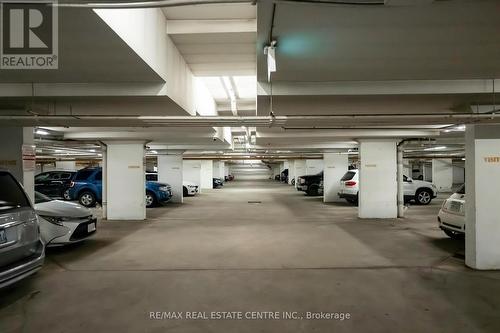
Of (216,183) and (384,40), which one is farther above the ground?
(384,40)

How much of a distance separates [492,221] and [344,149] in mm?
10337

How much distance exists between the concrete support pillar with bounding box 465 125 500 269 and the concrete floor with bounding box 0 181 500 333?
37cm

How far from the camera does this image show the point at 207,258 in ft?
17.8

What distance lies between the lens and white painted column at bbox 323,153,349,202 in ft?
49.1

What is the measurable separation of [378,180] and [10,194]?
30.6 feet

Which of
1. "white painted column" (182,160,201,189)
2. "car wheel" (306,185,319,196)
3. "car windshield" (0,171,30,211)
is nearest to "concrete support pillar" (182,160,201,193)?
"white painted column" (182,160,201,189)

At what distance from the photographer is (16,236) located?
3.54 m

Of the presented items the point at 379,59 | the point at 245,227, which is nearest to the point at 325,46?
the point at 379,59

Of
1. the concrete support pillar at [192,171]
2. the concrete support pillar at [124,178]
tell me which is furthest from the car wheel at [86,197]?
the concrete support pillar at [192,171]

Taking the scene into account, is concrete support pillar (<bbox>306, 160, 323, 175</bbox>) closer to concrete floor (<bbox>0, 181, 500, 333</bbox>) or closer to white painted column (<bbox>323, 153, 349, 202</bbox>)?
white painted column (<bbox>323, 153, 349, 202</bbox>)

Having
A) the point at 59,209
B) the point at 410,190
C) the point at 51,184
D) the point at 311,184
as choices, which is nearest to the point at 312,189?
the point at 311,184

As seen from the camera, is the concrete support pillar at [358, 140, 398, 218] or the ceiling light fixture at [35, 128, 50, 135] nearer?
the ceiling light fixture at [35, 128, 50, 135]

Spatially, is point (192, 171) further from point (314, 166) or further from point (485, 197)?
point (485, 197)

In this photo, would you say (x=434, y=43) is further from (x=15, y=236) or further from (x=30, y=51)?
(x=15, y=236)
